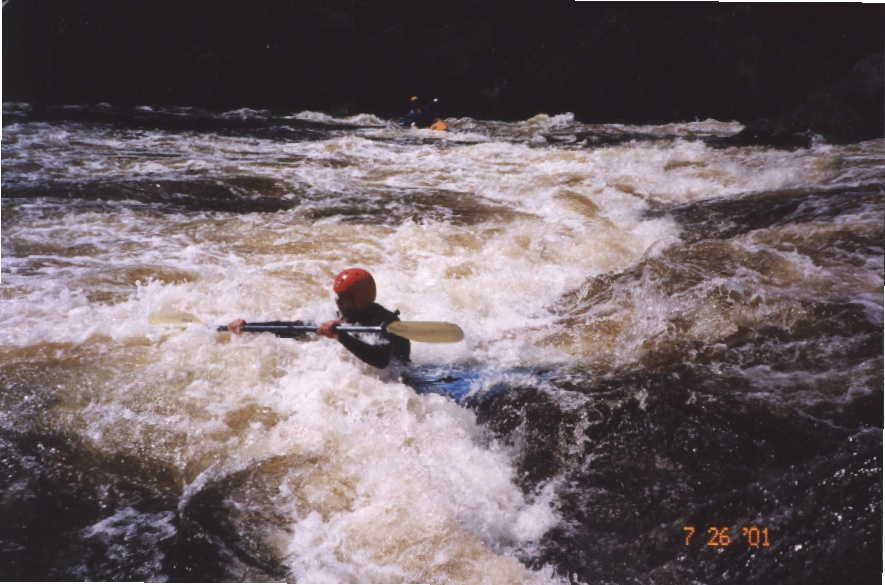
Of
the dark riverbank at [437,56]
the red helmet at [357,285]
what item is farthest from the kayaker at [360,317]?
the dark riverbank at [437,56]

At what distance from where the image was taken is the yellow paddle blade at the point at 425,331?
286 centimetres

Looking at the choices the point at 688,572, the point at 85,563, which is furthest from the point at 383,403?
the point at 688,572

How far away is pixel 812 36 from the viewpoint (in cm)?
1468

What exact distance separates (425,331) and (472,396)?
0.43 m

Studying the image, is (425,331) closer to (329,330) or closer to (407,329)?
(407,329)

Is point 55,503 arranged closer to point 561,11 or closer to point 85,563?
point 85,563

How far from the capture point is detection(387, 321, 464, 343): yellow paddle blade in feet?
9.37

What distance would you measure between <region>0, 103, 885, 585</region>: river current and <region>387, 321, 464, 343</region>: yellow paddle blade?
1.09 feet

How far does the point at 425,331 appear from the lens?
9.41ft
